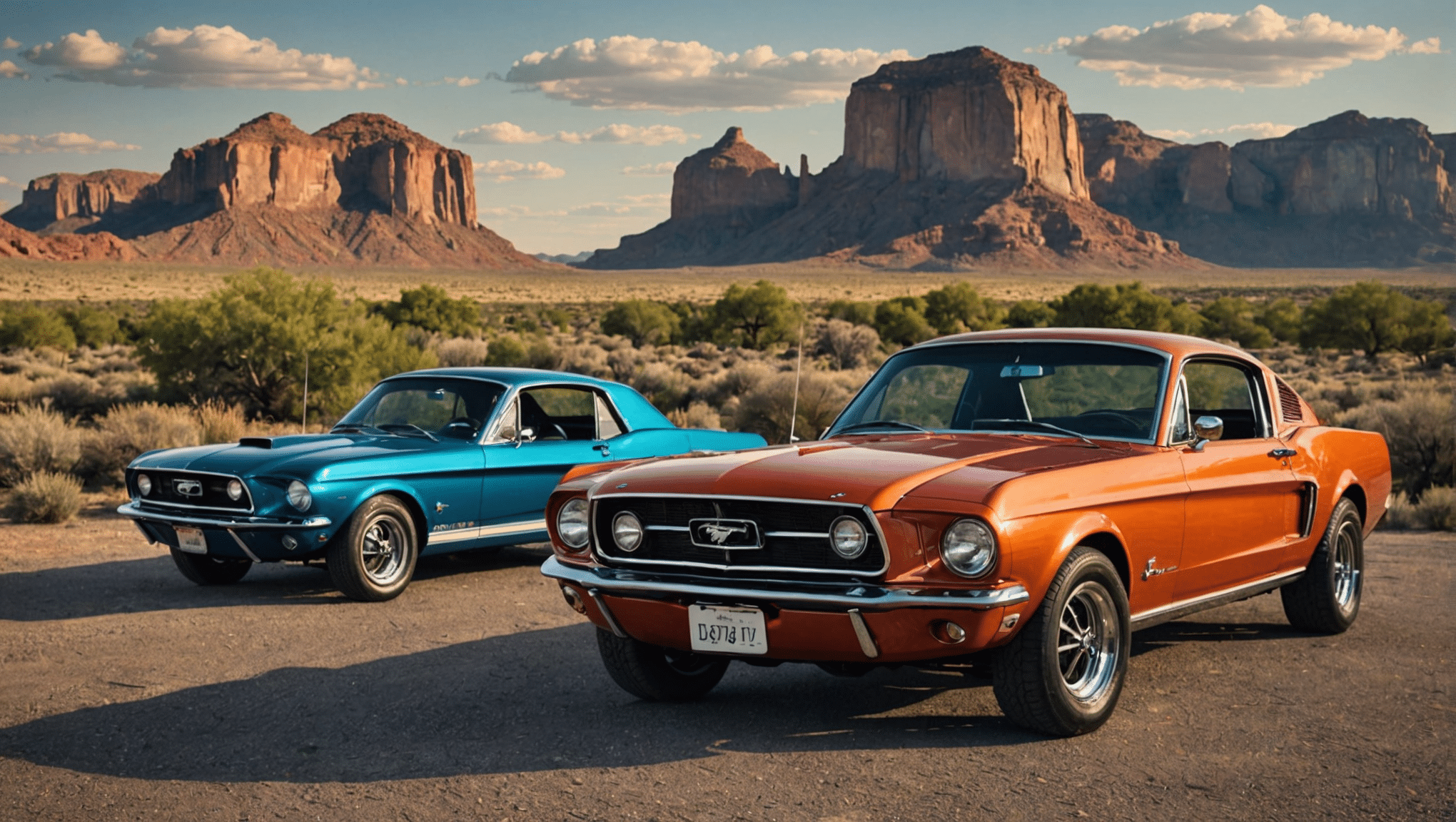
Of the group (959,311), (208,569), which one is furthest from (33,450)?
(959,311)

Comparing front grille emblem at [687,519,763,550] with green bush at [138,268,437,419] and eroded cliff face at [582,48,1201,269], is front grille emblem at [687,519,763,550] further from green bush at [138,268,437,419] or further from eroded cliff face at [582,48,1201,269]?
eroded cliff face at [582,48,1201,269]

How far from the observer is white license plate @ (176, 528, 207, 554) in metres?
8.48

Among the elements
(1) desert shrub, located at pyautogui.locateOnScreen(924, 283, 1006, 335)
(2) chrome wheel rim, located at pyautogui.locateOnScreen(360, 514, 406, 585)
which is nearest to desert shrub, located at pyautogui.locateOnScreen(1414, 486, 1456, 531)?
(2) chrome wheel rim, located at pyautogui.locateOnScreen(360, 514, 406, 585)

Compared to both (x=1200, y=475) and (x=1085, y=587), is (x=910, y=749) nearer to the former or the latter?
(x=1085, y=587)

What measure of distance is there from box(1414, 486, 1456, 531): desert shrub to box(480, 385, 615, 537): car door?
329 inches

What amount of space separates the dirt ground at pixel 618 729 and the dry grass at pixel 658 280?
68378 millimetres

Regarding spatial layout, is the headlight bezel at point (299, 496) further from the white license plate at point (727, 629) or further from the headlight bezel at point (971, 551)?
the headlight bezel at point (971, 551)

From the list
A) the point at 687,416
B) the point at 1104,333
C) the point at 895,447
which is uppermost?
the point at 1104,333

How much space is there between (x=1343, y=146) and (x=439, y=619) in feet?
705

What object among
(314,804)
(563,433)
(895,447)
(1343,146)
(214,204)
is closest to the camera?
(314,804)

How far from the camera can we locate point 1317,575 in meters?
7.38

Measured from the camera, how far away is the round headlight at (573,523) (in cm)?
591

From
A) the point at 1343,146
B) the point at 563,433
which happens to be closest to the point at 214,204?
the point at 1343,146

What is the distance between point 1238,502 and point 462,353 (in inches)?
942
